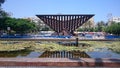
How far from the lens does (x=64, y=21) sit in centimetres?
5441

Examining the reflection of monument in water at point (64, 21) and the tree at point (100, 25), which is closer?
the reflection of monument in water at point (64, 21)

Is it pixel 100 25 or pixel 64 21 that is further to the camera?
pixel 100 25

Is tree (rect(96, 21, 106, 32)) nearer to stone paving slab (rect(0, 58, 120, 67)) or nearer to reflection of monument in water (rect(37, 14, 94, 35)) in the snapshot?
reflection of monument in water (rect(37, 14, 94, 35))

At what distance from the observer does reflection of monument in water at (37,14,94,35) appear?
5259 centimetres

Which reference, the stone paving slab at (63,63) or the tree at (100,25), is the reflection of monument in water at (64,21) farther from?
the tree at (100,25)

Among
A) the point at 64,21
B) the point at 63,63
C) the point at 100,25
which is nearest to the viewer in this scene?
the point at 63,63

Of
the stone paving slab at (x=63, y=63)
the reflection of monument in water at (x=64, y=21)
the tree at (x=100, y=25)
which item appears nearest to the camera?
the stone paving slab at (x=63, y=63)

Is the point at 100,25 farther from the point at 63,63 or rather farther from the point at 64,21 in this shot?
the point at 63,63

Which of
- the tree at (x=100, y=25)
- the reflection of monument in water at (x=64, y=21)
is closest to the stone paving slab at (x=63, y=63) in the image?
the reflection of monument in water at (x=64, y=21)

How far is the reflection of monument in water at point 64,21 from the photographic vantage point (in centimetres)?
5259

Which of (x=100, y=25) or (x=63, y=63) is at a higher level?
(x=100, y=25)

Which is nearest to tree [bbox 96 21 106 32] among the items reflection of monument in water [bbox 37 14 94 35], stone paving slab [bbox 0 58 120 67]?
reflection of monument in water [bbox 37 14 94 35]

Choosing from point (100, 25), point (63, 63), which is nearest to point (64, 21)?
point (63, 63)

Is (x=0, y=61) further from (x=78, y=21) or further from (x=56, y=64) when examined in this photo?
(x=78, y=21)
